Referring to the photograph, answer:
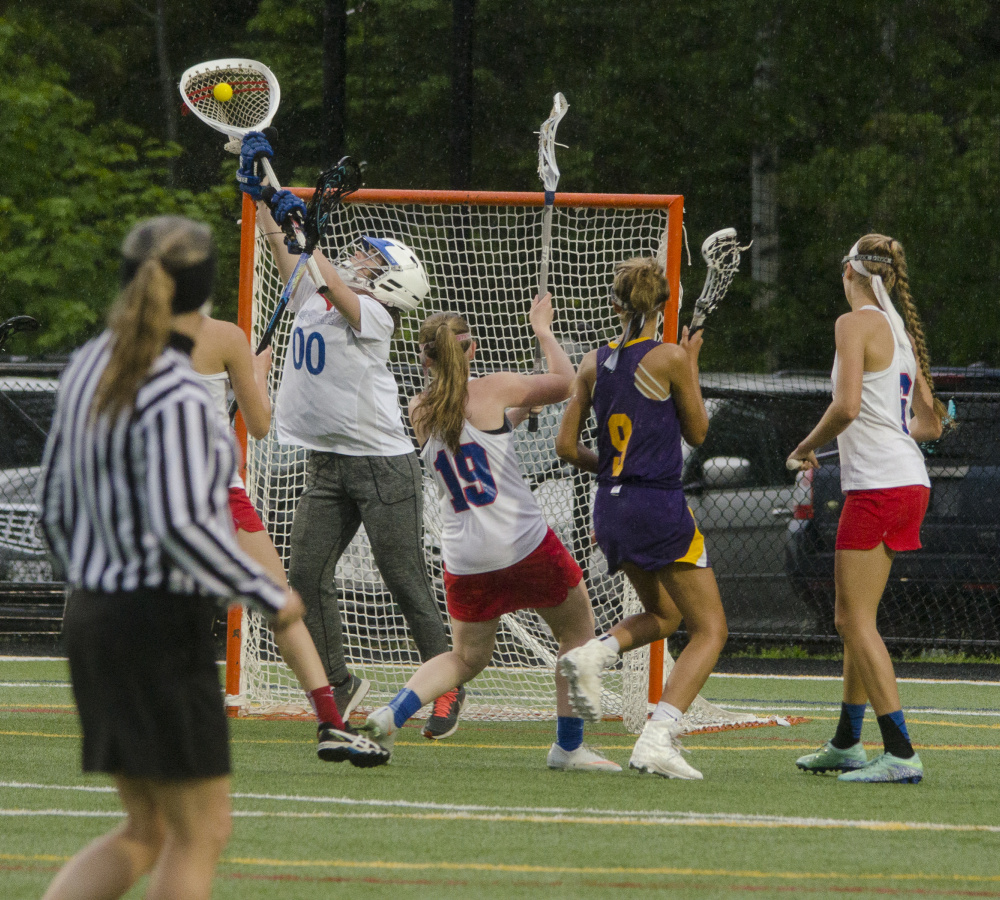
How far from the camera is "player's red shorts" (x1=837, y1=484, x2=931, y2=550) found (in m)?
6.04

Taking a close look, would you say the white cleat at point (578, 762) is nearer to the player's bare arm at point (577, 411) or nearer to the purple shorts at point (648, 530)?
the purple shorts at point (648, 530)

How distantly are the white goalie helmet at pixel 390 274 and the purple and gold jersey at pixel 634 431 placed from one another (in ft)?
4.12

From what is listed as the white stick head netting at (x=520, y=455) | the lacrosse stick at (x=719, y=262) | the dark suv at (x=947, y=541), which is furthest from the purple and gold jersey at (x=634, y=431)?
the dark suv at (x=947, y=541)

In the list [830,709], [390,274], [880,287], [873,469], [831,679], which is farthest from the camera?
[831,679]

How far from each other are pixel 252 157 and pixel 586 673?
8.43 ft

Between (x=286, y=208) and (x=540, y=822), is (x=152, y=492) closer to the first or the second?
(x=540, y=822)

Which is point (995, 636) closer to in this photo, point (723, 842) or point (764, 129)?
point (723, 842)

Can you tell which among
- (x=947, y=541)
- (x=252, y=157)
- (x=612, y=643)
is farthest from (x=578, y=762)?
(x=947, y=541)

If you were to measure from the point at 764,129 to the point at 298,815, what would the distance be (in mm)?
13982

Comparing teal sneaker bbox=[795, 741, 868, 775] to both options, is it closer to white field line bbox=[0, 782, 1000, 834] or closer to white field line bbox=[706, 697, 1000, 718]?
white field line bbox=[0, 782, 1000, 834]

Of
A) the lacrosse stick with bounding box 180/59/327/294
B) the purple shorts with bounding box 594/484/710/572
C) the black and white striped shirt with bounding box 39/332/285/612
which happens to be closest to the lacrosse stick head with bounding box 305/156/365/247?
the lacrosse stick with bounding box 180/59/327/294

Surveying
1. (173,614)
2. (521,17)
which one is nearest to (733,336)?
(521,17)

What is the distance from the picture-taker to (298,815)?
17.3 feet

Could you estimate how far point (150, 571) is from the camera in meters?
3.11
